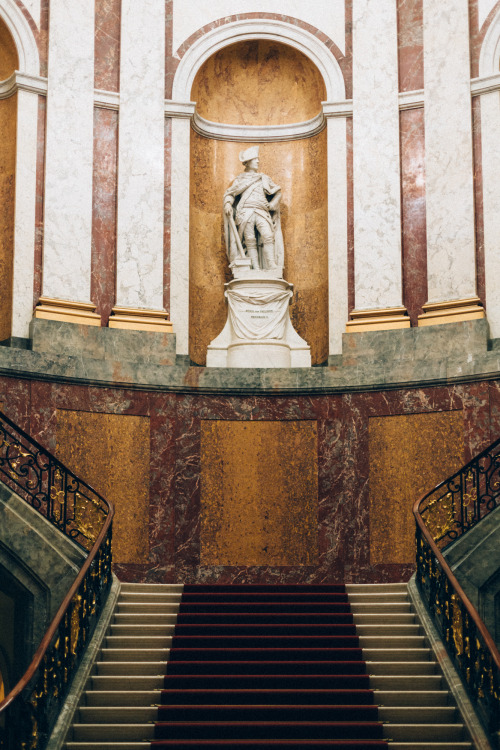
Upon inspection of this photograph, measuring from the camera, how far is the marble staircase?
8.12 meters

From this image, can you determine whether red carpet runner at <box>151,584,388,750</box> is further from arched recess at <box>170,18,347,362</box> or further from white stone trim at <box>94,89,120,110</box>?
white stone trim at <box>94,89,120,110</box>

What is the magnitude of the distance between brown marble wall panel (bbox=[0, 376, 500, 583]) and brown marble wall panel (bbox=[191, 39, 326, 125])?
4075mm

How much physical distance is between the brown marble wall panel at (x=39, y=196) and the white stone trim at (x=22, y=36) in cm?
40

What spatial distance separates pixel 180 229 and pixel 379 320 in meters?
2.64

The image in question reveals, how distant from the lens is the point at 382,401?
12.8 m

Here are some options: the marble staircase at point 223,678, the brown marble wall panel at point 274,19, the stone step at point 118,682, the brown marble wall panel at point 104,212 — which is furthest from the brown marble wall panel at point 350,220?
the stone step at point 118,682

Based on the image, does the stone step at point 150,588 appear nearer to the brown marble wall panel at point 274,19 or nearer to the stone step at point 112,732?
the stone step at point 112,732

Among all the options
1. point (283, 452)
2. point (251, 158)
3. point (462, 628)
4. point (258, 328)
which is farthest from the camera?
point (251, 158)

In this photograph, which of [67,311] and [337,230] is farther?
[337,230]

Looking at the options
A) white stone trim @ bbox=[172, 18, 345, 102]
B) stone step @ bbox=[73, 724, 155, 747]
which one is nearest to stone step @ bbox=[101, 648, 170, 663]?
stone step @ bbox=[73, 724, 155, 747]

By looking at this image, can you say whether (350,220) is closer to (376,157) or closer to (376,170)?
(376,170)

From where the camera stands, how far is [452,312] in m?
12.9

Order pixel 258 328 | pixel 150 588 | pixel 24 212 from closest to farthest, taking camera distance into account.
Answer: pixel 150 588 → pixel 24 212 → pixel 258 328

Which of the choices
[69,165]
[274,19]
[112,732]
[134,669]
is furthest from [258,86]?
[112,732]
